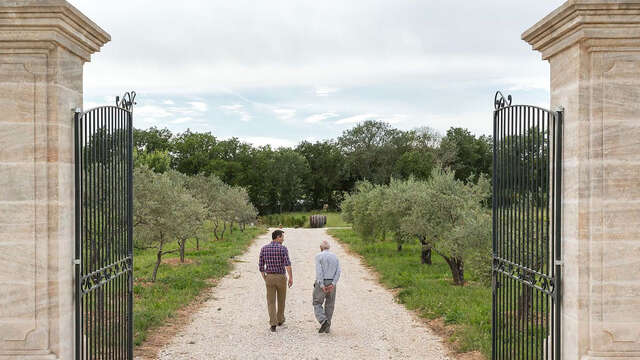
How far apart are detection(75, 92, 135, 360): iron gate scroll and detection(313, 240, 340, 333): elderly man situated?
153 inches

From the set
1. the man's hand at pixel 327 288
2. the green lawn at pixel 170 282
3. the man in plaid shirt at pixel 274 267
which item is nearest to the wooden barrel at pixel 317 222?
the green lawn at pixel 170 282

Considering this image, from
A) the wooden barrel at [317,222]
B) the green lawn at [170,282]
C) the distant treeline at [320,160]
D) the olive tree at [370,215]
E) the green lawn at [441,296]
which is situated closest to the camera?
the green lawn at [441,296]

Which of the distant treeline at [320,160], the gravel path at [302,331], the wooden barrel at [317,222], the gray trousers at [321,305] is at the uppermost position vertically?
the distant treeline at [320,160]

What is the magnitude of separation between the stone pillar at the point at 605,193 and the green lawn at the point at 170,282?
285 inches

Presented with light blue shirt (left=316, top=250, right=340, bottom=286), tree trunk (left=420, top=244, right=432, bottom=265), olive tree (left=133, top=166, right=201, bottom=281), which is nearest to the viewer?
light blue shirt (left=316, top=250, right=340, bottom=286)

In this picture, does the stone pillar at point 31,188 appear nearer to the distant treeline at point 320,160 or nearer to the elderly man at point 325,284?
the elderly man at point 325,284

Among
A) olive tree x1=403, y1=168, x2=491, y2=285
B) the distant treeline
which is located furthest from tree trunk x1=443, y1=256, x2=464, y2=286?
the distant treeline

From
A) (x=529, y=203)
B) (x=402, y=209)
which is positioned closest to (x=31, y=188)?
(x=529, y=203)

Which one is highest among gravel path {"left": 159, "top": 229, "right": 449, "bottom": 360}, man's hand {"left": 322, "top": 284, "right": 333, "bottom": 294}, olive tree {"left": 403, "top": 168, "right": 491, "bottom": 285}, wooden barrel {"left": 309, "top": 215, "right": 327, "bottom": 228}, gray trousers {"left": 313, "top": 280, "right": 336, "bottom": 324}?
olive tree {"left": 403, "top": 168, "right": 491, "bottom": 285}

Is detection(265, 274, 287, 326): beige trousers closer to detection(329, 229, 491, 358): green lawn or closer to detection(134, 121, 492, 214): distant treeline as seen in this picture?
detection(329, 229, 491, 358): green lawn

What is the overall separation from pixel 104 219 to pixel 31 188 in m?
1.57

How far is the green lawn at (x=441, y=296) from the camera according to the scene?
963cm

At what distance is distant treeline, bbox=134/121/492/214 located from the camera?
204 feet

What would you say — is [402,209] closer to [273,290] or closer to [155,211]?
[155,211]
